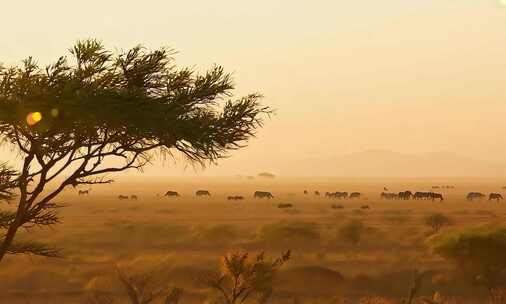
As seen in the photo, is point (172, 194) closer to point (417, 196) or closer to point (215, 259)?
point (417, 196)

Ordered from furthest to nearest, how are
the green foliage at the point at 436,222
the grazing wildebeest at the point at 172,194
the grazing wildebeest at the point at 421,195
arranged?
the grazing wildebeest at the point at 172,194 < the grazing wildebeest at the point at 421,195 < the green foliage at the point at 436,222

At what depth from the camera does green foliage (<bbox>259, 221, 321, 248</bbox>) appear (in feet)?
169

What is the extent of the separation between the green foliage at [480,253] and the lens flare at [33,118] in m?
26.9

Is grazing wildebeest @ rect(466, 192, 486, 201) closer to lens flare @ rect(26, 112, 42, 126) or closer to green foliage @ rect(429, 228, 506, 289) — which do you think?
green foliage @ rect(429, 228, 506, 289)

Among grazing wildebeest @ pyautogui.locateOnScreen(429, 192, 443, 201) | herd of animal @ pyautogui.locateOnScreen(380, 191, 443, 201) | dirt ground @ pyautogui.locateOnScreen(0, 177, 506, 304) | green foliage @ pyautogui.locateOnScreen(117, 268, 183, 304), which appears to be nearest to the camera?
green foliage @ pyautogui.locateOnScreen(117, 268, 183, 304)

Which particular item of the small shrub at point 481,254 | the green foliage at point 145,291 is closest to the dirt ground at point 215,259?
the small shrub at point 481,254

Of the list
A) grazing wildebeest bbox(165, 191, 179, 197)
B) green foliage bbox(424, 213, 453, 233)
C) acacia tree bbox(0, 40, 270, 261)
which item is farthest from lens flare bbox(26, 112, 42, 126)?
grazing wildebeest bbox(165, 191, 179, 197)

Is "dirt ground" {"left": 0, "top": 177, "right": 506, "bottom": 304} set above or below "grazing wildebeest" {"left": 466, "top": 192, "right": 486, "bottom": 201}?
below

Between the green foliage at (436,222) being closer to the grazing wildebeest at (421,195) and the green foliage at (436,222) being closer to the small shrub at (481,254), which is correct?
the small shrub at (481,254)

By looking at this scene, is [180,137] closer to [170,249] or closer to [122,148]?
[122,148]

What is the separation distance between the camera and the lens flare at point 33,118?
12.1 m

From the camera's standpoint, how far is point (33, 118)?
39.8ft

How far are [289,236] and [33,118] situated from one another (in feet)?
136

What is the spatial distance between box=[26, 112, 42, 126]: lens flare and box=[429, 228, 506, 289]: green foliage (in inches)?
1059
